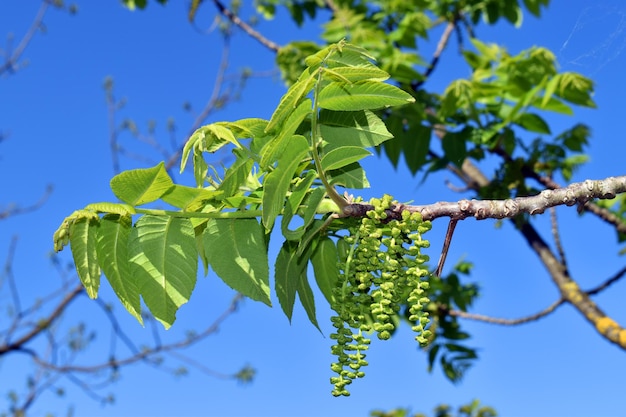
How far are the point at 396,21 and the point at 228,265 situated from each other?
3302 mm

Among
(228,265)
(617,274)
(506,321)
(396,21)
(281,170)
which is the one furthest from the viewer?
(396,21)

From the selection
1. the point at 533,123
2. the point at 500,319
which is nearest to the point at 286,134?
the point at 533,123

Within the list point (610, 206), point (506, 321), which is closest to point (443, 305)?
point (506, 321)

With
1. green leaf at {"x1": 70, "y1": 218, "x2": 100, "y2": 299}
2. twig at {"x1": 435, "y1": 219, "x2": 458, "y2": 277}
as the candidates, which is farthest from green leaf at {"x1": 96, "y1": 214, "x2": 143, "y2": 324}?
twig at {"x1": 435, "y1": 219, "x2": 458, "y2": 277}

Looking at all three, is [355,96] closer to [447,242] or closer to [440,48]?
[447,242]

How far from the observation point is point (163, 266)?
129 centimetres

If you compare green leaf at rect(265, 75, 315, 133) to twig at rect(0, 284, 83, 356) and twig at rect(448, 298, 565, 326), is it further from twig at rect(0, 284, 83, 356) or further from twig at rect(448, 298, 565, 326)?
twig at rect(0, 284, 83, 356)

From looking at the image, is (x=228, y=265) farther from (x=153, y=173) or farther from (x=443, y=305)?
(x=443, y=305)

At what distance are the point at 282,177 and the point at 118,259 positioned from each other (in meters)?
0.36

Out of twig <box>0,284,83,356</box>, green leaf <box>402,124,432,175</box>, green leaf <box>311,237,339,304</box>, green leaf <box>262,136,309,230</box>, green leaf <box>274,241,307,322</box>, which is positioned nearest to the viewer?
green leaf <box>262,136,309,230</box>

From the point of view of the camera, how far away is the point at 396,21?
4.30 m

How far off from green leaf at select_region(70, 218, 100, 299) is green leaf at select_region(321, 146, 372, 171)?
1.44ft

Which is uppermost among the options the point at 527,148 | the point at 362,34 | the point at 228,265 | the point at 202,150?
the point at 362,34

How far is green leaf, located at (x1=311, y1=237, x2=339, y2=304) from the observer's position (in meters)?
1.49
